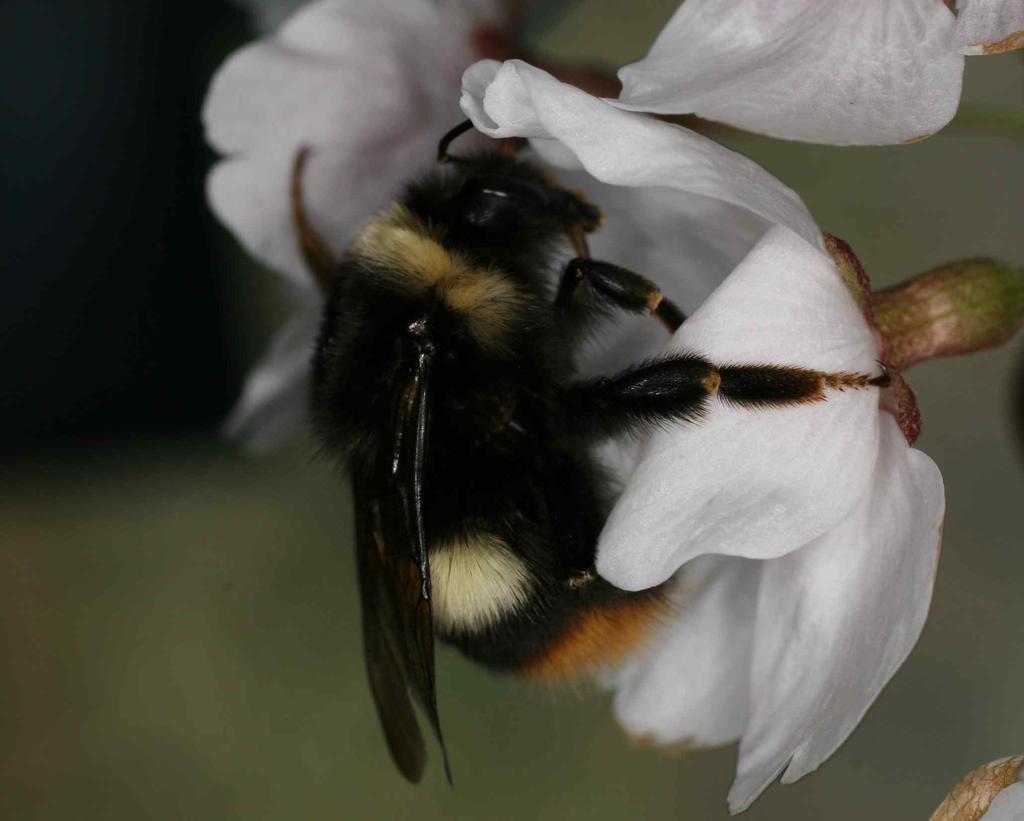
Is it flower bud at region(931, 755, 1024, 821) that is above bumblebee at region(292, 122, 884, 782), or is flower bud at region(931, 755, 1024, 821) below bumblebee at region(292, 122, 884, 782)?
below

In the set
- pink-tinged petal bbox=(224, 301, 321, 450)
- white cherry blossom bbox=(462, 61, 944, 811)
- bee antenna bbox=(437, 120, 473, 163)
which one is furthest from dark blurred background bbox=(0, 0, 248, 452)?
white cherry blossom bbox=(462, 61, 944, 811)

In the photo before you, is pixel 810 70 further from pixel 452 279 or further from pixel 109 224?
pixel 109 224

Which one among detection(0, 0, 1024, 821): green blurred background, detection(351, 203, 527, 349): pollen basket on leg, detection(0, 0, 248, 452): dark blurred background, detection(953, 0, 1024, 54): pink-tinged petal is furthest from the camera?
detection(0, 0, 248, 452): dark blurred background

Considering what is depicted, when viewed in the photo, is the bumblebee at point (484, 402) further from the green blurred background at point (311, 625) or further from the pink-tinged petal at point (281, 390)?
the green blurred background at point (311, 625)

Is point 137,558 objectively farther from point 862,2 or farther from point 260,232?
point 862,2

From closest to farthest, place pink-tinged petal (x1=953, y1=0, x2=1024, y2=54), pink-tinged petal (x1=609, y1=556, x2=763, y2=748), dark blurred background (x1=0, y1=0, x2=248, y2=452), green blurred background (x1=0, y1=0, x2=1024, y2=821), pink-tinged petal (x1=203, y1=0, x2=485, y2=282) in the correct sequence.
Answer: pink-tinged petal (x1=953, y1=0, x2=1024, y2=54)
pink-tinged petal (x1=609, y1=556, x2=763, y2=748)
pink-tinged petal (x1=203, y1=0, x2=485, y2=282)
green blurred background (x1=0, y1=0, x2=1024, y2=821)
dark blurred background (x1=0, y1=0, x2=248, y2=452)

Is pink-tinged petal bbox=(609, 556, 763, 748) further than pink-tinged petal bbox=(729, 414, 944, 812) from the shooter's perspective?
Yes

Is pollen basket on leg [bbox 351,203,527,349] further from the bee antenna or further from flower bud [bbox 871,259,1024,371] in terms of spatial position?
flower bud [bbox 871,259,1024,371]

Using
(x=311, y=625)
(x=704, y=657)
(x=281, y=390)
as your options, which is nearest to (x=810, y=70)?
(x=704, y=657)
